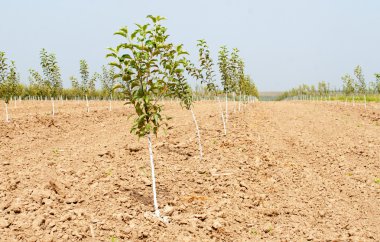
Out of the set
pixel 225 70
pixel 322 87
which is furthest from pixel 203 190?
pixel 322 87

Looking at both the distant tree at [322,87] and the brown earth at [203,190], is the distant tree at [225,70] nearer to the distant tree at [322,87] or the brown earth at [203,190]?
the brown earth at [203,190]

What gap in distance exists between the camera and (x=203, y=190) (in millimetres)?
14672

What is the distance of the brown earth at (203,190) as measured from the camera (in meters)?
10.9

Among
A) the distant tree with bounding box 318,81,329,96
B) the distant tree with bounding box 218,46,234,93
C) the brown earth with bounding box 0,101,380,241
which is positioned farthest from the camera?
the distant tree with bounding box 318,81,329,96

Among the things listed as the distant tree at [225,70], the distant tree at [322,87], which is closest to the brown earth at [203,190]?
the distant tree at [225,70]

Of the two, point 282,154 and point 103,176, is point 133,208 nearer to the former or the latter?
point 103,176

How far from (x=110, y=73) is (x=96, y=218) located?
41.7 meters

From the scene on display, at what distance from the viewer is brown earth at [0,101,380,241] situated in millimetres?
10891

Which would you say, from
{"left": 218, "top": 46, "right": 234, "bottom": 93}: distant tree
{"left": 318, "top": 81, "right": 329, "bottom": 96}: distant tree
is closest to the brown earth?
{"left": 218, "top": 46, "right": 234, "bottom": 93}: distant tree

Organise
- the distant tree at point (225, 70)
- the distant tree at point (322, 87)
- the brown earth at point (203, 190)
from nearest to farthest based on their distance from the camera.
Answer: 1. the brown earth at point (203, 190)
2. the distant tree at point (225, 70)
3. the distant tree at point (322, 87)

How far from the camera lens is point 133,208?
12.1 m

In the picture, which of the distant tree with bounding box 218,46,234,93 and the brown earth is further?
the distant tree with bounding box 218,46,234,93

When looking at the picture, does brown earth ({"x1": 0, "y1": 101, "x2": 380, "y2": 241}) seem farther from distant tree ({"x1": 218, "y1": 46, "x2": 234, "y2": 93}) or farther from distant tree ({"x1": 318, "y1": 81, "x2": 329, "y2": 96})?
distant tree ({"x1": 318, "y1": 81, "x2": 329, "y2": 96})

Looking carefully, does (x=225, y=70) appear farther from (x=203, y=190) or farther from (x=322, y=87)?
(x=322, y=87)
